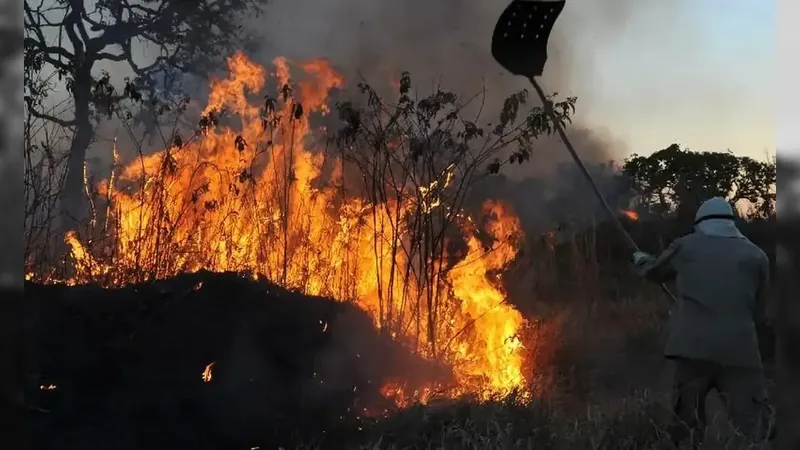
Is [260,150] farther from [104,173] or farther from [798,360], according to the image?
[798,360]

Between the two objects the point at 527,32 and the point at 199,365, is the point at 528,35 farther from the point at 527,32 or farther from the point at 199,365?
the point at 199,365

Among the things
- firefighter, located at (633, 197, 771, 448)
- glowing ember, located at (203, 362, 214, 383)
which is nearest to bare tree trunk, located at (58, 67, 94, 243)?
glowing ember, located at (203, 362, 214, 383)

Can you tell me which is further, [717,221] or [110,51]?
[110,51]

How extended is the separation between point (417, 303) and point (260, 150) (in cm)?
156

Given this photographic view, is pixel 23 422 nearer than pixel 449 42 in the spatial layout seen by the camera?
Yes

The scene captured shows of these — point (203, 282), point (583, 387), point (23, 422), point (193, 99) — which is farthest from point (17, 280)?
point (583, 387)

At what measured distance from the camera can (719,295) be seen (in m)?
3.81

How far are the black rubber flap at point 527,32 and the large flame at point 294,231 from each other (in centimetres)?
91

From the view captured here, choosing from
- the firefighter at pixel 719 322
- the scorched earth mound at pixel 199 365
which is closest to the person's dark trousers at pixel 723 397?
the firefighter at pixel 719 322

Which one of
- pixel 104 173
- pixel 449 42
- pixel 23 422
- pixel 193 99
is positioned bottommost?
pixel 23 422

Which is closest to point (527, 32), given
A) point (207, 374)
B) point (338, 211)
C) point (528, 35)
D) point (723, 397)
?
point (528, 35)

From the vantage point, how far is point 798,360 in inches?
113

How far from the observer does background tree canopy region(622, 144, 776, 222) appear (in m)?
4.70

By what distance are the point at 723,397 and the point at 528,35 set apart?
251 cm
